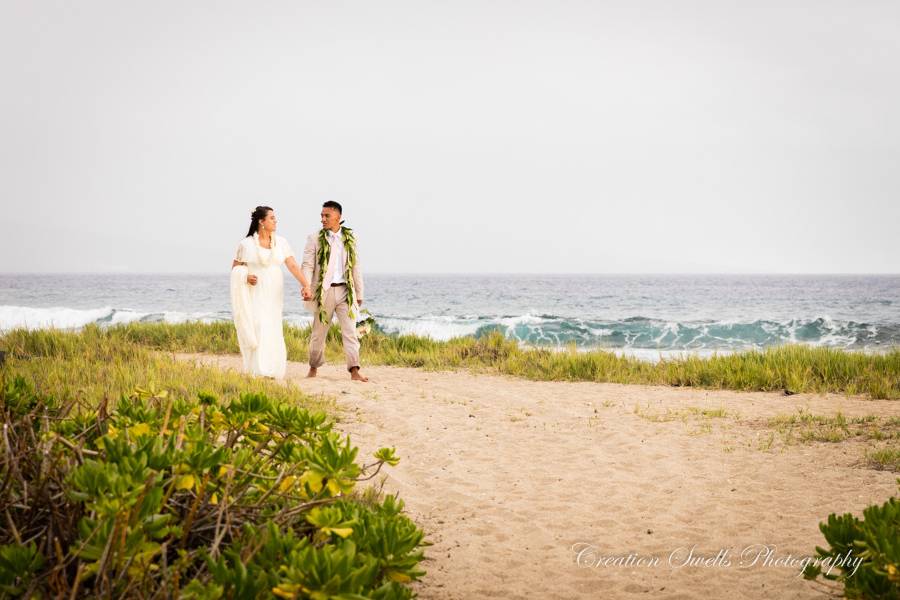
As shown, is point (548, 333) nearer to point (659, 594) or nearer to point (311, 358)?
point (311, 358)

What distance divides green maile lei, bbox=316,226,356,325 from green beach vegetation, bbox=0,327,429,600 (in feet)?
23.8

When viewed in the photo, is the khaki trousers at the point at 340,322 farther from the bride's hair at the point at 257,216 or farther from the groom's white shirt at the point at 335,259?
the bride's hair at the point at 257,216

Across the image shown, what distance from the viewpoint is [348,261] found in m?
11.0

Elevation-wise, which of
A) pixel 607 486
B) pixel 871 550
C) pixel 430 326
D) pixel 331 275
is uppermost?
pixel 331 275

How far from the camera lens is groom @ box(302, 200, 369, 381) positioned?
10836mm

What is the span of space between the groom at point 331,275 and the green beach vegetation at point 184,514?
7256 mm

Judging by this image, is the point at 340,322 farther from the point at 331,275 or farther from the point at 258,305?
the point at 258,305

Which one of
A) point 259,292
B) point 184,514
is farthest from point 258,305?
point 184,514

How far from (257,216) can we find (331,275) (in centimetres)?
142

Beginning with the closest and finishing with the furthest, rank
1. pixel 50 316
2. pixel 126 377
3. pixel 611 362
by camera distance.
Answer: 1. pixel 126 377
2. pixel 611 362
3. pixel 50 316

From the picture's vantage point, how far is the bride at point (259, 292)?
10.4 meters

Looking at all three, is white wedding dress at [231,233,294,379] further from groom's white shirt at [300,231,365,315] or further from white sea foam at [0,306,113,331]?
white sea foam at [0,306,113,331]

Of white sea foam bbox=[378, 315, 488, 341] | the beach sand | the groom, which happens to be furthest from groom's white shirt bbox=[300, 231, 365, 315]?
white sea foam bbox=[378, 315, 488, 341]

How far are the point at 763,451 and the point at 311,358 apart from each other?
690 centimetres
